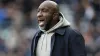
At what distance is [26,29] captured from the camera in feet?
44.1

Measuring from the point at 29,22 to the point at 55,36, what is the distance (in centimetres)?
809

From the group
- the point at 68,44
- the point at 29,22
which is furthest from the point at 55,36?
the point at 29,22

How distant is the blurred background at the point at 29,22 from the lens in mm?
12492

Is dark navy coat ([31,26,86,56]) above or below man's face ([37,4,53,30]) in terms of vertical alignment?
below

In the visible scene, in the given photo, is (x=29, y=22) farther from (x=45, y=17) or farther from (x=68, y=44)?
(x=68, y=44)

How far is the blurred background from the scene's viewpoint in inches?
492

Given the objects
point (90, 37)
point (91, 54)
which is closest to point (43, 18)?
point (91, 54)

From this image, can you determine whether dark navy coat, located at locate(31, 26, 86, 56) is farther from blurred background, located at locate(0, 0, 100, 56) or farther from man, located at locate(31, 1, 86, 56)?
blurred background, located at locate(0, 0, 100, 56)

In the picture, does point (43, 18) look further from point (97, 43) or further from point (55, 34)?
point (97, 43)

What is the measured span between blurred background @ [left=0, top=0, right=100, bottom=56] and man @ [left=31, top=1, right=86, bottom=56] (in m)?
5.83

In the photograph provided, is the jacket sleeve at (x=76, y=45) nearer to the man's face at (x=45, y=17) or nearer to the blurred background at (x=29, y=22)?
the man's face at (x=45, y=17)

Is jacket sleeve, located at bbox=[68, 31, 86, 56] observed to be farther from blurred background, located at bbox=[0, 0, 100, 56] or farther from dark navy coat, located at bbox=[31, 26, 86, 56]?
blurred background, located at bbox=[0, 0, 100, 56]

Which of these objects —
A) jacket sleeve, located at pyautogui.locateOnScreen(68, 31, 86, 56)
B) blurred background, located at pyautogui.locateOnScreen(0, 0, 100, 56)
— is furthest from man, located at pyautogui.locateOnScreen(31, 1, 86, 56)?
blurred background, located at pyautogui.locateOnScreen(0, 0, 100, 56)

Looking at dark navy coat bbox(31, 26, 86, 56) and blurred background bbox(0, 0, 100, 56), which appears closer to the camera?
dark navy coat bbox(31, 26, 86, 56)
